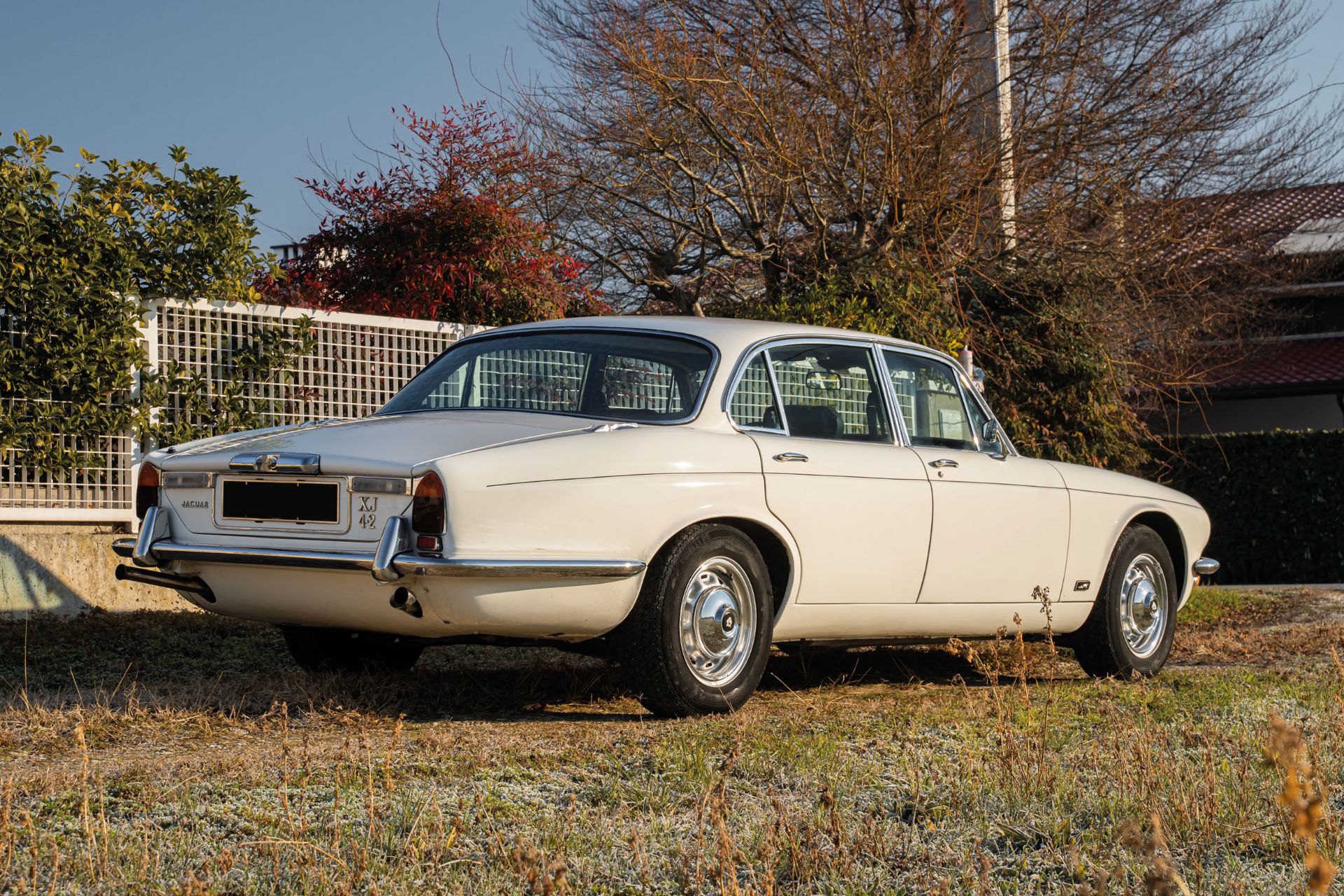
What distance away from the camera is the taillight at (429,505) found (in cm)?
452

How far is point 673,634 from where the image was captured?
16.3 ft

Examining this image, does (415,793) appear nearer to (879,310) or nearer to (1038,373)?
(879,310)

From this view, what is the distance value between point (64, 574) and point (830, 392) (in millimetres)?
5176

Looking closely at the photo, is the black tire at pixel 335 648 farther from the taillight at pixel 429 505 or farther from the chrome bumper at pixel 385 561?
the taillight at pixel 429 505

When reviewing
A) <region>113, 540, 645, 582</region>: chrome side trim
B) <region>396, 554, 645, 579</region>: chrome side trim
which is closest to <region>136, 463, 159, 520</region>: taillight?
<region>113, 540, 645, 582</region>: chrome side trim

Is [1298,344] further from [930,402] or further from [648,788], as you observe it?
[648,788]

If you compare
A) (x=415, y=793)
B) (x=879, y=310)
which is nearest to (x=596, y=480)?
(x=415, y=793)

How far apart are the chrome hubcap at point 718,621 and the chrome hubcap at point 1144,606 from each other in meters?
2.58

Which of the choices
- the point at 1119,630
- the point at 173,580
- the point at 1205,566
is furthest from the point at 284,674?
the point at 1205,566

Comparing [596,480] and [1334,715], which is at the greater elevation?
[596,480]

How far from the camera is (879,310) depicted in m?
12.1

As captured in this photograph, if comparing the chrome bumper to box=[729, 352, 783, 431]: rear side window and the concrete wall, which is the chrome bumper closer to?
box=[729, 352, 783, 431]: rear side window

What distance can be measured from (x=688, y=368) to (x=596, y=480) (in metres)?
0.99

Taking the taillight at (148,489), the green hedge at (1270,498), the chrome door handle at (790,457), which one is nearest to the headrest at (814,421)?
the chrome door handle at (790,457)
